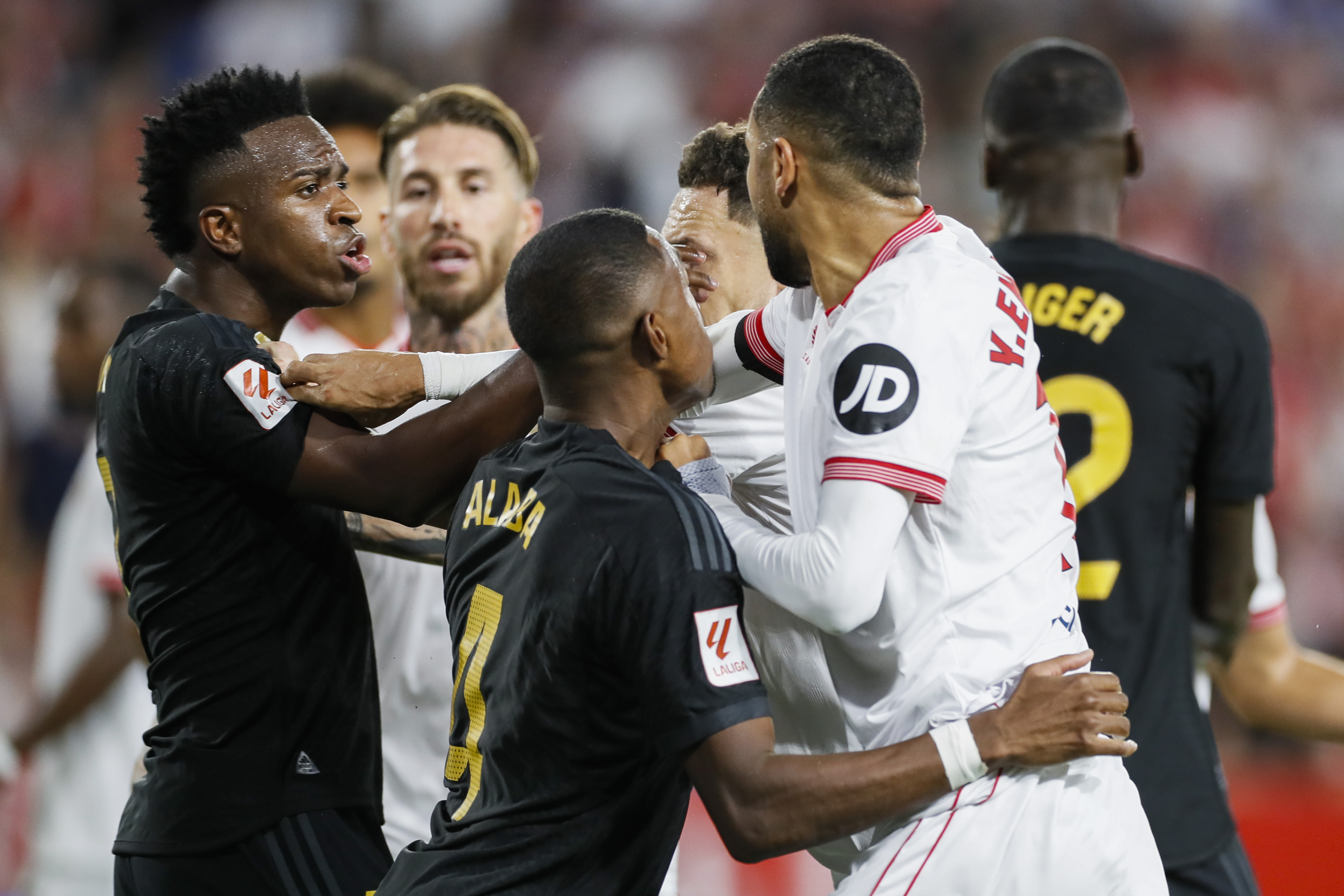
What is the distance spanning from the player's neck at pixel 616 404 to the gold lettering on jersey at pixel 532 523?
20cm

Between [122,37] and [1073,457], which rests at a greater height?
[122,37]

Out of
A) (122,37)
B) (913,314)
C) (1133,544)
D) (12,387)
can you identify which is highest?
(122,37)

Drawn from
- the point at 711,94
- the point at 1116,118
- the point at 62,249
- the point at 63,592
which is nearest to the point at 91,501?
the point at 63,592

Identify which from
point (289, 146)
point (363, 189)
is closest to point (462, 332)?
point (363, 189)

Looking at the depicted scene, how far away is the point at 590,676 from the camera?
2523mm

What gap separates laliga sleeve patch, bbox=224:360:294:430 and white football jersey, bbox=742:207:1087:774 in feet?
3.46

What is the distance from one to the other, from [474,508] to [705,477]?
1.79 ft

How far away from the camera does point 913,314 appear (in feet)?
8.62

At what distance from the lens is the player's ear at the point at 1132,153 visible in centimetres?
418

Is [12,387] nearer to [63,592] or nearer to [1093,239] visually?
[63,592]

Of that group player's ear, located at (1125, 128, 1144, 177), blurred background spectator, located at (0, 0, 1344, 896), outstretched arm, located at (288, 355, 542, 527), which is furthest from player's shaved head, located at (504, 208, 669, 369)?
blurred background spectator, located at (0, 0, 1344, 896)

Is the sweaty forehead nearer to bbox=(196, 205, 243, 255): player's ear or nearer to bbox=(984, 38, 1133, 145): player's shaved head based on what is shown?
bbox=(196, 205, 243, 255): player's ear

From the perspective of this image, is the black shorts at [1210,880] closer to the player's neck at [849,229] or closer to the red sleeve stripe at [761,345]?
the red sleeve stripe at [761,345]

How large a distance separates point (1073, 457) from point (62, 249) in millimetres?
8226
